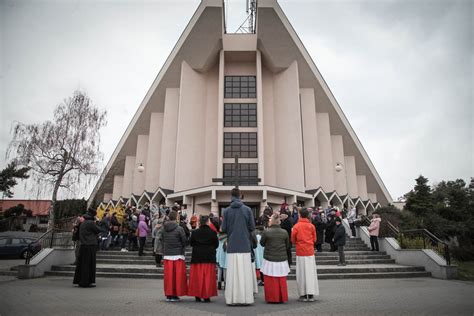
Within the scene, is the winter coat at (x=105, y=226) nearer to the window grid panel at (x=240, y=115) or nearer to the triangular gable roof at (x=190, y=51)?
the triangular gable roof at (x=190, y=51)

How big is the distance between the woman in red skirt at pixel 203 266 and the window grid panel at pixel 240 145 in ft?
68.1

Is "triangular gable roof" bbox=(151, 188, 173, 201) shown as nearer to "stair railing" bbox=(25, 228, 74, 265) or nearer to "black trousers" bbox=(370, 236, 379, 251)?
"stair railing" bbox=(25, 228, 74, 265)

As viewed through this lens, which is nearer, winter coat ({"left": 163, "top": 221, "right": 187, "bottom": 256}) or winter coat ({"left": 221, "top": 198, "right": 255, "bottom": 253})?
winter coat ({"left": 221, "top": 198, "right": 255, "bottom": 253})

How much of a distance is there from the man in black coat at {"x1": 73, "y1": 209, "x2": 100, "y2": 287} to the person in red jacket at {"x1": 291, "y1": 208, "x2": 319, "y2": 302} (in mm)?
4807

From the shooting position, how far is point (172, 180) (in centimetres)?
2858

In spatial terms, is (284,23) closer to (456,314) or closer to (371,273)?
(371,273)

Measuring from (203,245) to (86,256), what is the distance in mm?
3528

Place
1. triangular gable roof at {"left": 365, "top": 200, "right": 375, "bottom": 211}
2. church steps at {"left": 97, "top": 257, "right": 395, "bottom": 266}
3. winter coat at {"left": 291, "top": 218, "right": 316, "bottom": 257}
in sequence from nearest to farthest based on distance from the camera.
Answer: winter coat at {"left": 291, "top": 218, "right": 316, "bottom": 257} → church steps at {"left": 97, "top": 257, "right": 395, "bottom": 266} → triangular gable roof at {"left": 365, "top": 200, "right": 375, "bottom": 211}

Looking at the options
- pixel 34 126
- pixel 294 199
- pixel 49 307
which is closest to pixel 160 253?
pixel 49 307

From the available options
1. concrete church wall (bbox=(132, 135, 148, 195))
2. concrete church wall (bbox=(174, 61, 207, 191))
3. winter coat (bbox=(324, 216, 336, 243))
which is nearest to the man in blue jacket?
winter coat (bbox=(324, 216, 336, 243))

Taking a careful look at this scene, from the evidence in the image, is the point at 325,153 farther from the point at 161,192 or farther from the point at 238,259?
the point at 238,259

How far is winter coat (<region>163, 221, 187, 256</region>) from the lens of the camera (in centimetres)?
598

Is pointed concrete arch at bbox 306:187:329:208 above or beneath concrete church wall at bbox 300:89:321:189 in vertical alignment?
beneath

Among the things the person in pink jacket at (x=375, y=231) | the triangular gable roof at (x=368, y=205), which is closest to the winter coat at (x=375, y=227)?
the person in pink jacket at (x=375, y=231)
